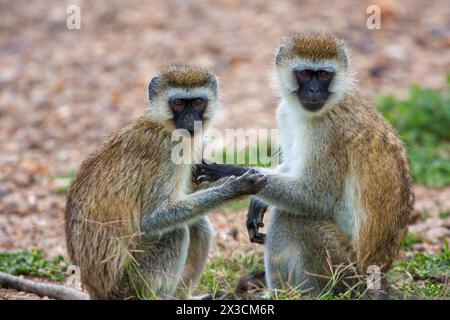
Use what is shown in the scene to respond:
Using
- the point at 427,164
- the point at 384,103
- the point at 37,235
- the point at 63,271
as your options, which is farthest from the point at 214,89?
the point at 384,103

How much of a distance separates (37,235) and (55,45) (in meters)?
7.62

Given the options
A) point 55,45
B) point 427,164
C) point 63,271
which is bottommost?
point 63,271

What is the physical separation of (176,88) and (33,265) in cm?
257

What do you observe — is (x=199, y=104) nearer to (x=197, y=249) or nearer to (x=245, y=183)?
(x=245, y=183)

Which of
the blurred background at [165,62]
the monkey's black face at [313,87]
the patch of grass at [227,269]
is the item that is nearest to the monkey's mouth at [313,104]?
the monkey's black face at [313,87]

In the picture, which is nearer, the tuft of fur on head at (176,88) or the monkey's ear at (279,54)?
the tuft of fur on head at (176,88)

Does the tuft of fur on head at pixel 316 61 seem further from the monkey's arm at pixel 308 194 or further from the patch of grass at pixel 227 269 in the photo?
the patch of grass at pixel 227 269

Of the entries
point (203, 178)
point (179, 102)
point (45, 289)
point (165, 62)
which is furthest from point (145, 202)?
point (165, 62)

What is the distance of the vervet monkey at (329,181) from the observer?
738cm

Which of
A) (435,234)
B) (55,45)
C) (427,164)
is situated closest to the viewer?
(435,234)

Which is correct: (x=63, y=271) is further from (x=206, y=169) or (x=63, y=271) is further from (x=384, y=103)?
(x=384, y=103)

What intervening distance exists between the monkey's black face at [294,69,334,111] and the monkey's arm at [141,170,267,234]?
90 cm

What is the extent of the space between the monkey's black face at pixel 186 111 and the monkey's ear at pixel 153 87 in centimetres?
23

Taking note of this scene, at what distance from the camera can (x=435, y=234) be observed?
938cm
